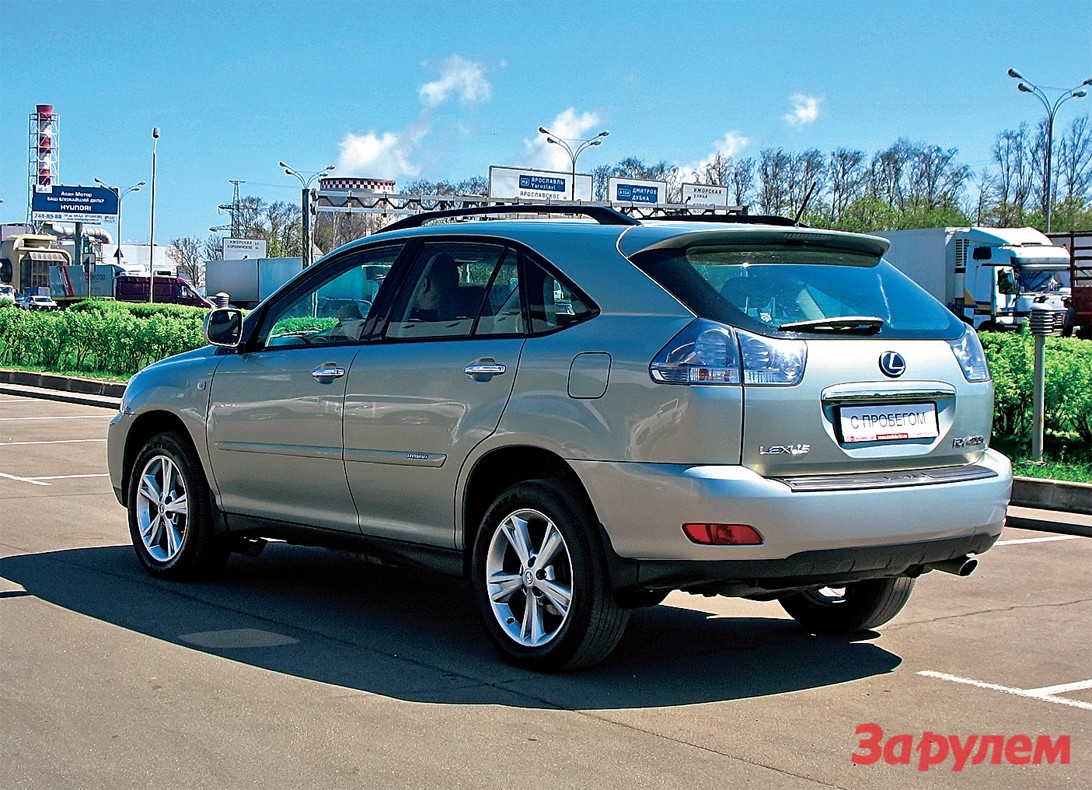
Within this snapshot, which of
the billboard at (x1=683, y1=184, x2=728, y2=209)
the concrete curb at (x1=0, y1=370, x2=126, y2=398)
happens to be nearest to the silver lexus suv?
the concrete curb at (x1=0, y1=370, x2=126, y2=398)

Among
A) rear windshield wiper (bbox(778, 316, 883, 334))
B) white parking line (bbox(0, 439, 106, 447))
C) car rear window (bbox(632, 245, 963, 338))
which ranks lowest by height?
white parking line (bbox(0, 439, 106, 447))

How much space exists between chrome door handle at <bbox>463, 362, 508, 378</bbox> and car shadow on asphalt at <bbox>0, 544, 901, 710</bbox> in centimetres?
121

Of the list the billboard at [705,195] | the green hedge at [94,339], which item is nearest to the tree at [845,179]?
the billboard at [705,195]

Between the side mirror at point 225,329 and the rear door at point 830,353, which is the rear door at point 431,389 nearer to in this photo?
the rear door at point 830,353

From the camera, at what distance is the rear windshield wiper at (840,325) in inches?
201

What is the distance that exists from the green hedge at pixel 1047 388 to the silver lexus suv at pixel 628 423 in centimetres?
615

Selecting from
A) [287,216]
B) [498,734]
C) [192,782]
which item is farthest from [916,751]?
[287,216]

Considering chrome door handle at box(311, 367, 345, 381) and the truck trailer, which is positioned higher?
the truck trailer

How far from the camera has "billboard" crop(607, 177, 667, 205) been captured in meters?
69.7

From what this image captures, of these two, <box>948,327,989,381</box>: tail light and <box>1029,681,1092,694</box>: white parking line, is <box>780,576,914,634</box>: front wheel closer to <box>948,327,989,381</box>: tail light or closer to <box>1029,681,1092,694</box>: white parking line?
<box>1029,681,1092,694</box>: white parking line

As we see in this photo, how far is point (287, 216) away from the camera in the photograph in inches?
4870

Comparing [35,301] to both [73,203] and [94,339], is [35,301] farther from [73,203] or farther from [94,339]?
[94,339]

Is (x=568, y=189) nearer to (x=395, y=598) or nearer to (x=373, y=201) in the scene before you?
(x=373, y=201)

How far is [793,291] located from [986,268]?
119 ft
